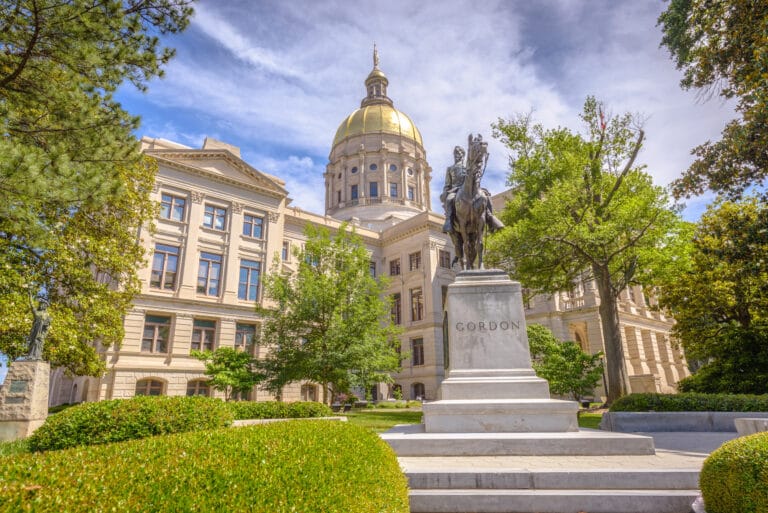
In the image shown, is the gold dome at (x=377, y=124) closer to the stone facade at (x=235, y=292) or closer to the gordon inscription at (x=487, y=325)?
the stone facade at (x=235, y=292)

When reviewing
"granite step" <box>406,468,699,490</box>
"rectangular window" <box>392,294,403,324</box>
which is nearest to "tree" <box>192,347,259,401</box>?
"granite step" <box>406,468,699,490</box>

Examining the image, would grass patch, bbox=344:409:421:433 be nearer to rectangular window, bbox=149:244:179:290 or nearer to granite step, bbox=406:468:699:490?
granite step, bbox=406:468:699:490

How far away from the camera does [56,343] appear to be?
16.0m

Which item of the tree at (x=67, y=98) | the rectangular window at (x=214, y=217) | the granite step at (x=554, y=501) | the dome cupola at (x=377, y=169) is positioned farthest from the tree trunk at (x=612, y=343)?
the dome cupola at (x=377, y=169)

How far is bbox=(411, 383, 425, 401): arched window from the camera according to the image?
39219 mm

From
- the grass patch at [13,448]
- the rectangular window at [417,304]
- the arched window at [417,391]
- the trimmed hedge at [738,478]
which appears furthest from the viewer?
the rectangular window at [417,304]

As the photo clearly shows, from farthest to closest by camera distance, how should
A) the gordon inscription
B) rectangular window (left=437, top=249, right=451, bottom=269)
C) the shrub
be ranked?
rectangular window (left=437, top=249, right=451, bottom=269) → the gordon inscription → the shrub

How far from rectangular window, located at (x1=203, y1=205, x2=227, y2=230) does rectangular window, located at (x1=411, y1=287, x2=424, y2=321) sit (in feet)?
62.1

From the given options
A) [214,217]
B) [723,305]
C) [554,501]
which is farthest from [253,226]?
[554,501]

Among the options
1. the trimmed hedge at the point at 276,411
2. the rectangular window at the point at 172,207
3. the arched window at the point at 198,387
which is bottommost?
the trimmed hedge at the point at 276,411

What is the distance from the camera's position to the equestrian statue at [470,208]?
10.0 metres

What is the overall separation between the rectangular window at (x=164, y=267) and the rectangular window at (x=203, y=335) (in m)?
3.31

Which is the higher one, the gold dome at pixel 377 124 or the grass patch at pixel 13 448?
the gold dome at pixel 377 124

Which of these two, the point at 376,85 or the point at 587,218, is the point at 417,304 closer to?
the point at 587,218
